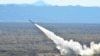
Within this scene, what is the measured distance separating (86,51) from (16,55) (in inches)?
810

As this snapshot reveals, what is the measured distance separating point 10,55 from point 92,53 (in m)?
22.4

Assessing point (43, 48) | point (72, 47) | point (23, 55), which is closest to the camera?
point (72, 47)

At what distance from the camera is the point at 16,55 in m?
76.8

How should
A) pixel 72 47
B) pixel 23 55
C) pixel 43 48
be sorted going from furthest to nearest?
pixel 43 48 < pixel 23 55 < pixel 72 47

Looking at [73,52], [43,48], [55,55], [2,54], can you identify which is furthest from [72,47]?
[43,48]

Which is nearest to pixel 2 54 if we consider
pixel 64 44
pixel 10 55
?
pixel 10 55

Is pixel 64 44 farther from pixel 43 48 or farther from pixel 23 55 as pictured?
pixel 43 48

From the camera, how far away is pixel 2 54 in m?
79.4

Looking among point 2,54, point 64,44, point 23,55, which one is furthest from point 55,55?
point 64,44

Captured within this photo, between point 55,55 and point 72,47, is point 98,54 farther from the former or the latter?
point 55,55

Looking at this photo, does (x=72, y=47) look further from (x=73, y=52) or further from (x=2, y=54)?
(x=2, y=54)

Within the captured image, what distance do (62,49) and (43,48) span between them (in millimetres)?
32274

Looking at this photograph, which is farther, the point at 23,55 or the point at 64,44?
the point at 23,55

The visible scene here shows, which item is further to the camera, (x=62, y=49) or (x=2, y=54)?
(x=2, y=54)
